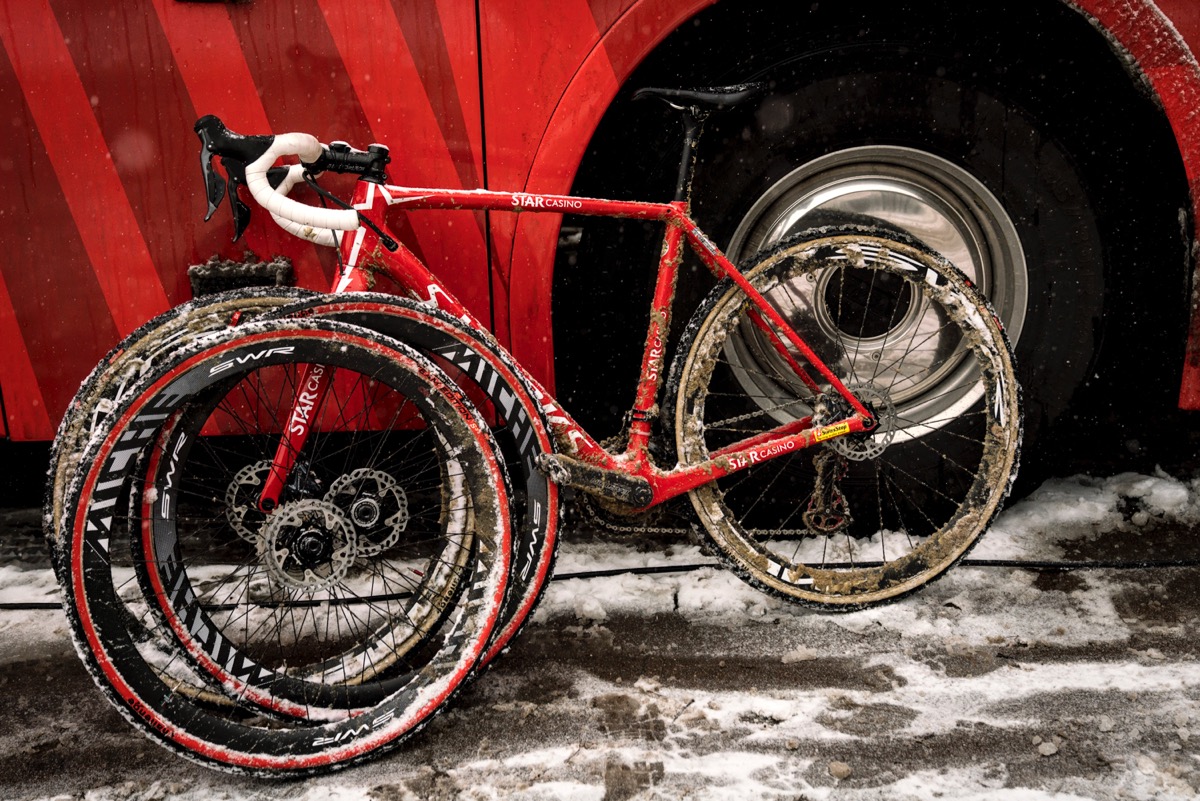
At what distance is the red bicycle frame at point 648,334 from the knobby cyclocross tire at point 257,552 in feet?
0.74

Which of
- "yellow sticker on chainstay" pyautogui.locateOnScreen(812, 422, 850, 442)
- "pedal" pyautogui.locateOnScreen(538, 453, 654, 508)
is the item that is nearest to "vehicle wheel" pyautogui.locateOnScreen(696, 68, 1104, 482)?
"yellow sticker on chainstay" pyautogui.locateOnScreen(812, 422, 850, 442)

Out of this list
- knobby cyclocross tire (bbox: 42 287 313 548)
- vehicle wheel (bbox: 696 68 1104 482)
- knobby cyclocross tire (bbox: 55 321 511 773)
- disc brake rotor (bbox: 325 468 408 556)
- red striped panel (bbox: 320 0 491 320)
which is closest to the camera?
knobby cyclocross tire (bbox: 55 321 511 773)

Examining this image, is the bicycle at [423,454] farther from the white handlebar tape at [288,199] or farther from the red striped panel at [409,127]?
the red striped panel at [409,127]

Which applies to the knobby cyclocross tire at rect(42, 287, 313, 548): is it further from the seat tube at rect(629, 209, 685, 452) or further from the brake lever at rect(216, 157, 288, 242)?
the seat tube at rect(629, 209, 685, 452)

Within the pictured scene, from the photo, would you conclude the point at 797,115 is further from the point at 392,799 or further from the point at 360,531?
the point at 392,799

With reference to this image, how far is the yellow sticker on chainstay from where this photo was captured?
6.98 ft

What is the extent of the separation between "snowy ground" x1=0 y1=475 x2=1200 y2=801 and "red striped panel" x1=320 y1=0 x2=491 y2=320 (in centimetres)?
103

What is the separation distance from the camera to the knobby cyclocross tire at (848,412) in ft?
6.93

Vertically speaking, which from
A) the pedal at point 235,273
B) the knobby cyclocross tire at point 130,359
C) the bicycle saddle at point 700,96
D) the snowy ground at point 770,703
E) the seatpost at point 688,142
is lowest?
the snowy ground at point 770,703

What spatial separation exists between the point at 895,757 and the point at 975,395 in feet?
4.36

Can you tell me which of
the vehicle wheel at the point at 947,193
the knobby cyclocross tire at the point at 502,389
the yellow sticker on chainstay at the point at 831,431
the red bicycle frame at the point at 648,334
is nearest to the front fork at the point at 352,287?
the red bicycle frame at the point at 648,334

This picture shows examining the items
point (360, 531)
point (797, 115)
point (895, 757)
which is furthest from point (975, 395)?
point (360, 531)

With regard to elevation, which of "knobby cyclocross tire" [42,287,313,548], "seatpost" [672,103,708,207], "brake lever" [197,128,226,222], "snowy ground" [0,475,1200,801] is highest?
"seatpost" [672,103,708,207]

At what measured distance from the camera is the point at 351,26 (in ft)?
6.72
